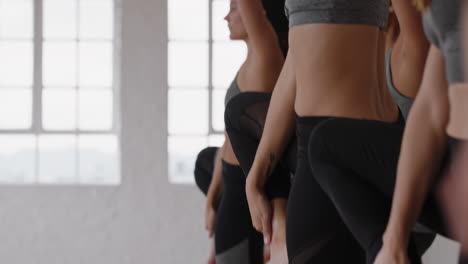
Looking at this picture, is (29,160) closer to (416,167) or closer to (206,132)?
(206,132)

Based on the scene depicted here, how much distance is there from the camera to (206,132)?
5.74 meters

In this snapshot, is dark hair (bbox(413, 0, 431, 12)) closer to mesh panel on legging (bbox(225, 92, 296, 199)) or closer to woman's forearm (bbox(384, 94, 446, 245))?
woman's forearm (bbox(384, 94, 446, 245))

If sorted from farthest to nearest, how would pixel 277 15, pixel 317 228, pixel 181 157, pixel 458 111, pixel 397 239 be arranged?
pixel 181 157
pixel 277 15
pixel 317 228
pixel 397 239
pixel 458 111

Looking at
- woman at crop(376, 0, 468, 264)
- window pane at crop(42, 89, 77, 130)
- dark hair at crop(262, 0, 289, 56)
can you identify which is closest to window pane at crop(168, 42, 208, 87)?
window pane at crop(42, 89, 77, 130)

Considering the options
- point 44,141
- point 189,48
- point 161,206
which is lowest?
point 161,206

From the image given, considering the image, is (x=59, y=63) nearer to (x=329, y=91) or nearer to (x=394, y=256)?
(x=329, y=91)

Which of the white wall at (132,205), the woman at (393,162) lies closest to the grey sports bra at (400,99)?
the woman at (393,162)

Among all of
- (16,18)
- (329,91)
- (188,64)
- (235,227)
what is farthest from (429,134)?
(16,18)

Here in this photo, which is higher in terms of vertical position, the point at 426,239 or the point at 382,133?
A: the point at 382,133

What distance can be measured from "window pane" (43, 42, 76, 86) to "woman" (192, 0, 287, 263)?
10.0 feet

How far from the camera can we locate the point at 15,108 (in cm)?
578

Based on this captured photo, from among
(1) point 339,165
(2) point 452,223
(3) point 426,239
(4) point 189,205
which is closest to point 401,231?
(2) point 452,223

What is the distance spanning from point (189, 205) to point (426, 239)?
400cm

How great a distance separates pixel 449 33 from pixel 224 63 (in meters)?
4.71
